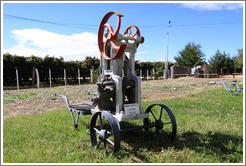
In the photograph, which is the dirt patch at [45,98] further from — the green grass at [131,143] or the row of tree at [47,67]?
the row of tree at [47,67]

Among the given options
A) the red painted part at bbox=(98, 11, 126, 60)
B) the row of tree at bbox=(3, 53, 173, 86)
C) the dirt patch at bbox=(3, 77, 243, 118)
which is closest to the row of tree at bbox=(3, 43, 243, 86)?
the row of tree at bbox=(3, 53, 173, 86)

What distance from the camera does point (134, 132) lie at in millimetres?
4367

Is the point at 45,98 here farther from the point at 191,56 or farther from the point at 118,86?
the point at 191,56

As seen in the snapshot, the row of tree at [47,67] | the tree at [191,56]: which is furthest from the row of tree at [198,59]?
the row of tree at [47,67]

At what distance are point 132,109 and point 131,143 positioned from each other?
2.34 feet

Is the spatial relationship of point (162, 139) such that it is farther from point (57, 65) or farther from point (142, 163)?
point (57, 65)

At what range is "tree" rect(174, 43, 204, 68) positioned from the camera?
34625mm

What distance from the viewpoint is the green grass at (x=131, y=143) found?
3078mm

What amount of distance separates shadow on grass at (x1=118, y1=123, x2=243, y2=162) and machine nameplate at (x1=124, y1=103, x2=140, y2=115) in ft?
2.08

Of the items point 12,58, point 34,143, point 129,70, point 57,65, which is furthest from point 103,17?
point 57,65

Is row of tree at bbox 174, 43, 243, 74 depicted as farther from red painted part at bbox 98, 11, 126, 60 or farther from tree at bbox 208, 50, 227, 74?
red painted part at bbox 98, 11, 126, 60

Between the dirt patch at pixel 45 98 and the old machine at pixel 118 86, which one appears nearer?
the old machine at pixel 118 86

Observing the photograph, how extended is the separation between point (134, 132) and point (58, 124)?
6.16 feet

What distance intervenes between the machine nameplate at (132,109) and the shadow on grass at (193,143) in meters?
0.63
